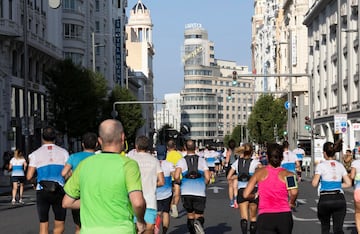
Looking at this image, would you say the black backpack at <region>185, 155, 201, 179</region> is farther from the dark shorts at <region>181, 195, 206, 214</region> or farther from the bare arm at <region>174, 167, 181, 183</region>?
the dark shorts at <region>181, 195, 206, 214</region>

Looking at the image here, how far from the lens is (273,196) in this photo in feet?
28.3

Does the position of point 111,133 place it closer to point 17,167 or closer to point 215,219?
point 215,219

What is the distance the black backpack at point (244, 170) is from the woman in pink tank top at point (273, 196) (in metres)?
4.15

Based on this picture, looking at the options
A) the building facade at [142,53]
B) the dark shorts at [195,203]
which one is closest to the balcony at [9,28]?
the dark shorts at [195,203]

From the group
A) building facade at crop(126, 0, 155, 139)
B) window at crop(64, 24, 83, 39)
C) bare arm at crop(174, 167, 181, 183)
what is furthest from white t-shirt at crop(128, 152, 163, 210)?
building facade at crop(126, 0, 155, 139)

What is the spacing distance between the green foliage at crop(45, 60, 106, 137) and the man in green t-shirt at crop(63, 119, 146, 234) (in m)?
49.9

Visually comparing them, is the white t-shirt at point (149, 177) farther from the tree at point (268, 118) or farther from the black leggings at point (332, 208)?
the tree at point (268, 118)

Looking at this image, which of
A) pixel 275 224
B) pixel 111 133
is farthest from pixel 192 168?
pixel 111 133

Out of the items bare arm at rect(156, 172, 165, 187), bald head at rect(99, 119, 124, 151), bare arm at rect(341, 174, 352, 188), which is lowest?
bare arm at rect(341, 174, 352, 188)

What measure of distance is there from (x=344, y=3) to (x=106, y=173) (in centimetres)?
5234

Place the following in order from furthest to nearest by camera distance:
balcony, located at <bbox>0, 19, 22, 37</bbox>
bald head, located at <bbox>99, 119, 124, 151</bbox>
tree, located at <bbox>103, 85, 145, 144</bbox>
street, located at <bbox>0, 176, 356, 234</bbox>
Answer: tree, located at <bbox>103, 85, 145, 144</bbox>
balcony, located at <bbox>0, 19, 22, 37</bbox>
street, located at <bbox>0, 176, 356, 234</bbox>
bald head, located at <bbox>99, 119, 124, 151</bbox>

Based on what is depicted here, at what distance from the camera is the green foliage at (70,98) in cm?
5556

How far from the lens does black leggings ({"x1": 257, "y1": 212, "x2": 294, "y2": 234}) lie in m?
8.52

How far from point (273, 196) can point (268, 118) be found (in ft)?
285
